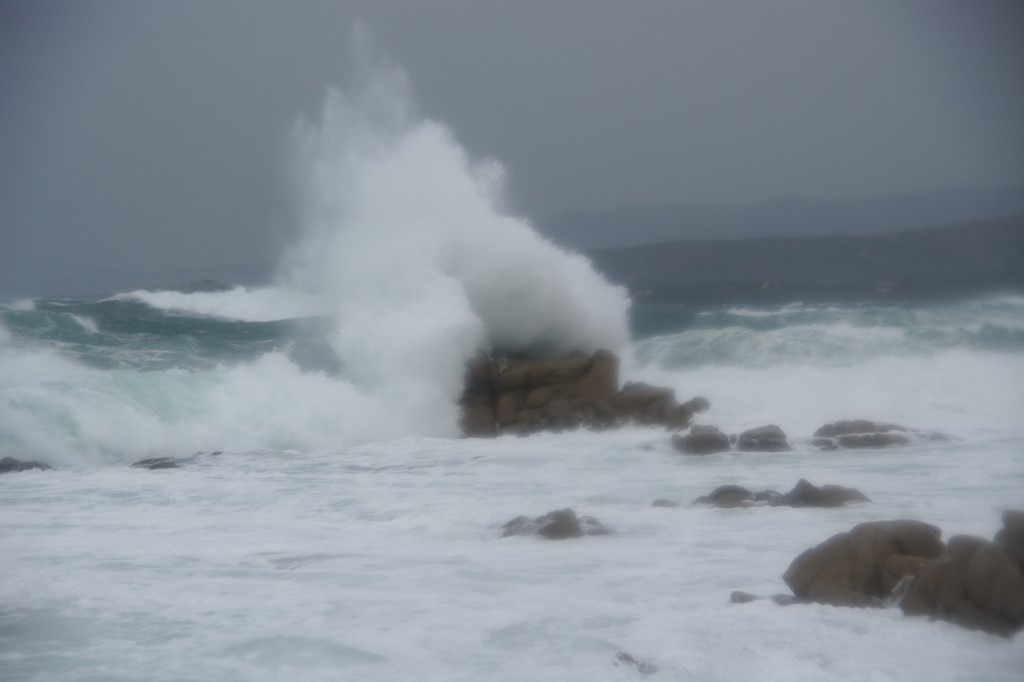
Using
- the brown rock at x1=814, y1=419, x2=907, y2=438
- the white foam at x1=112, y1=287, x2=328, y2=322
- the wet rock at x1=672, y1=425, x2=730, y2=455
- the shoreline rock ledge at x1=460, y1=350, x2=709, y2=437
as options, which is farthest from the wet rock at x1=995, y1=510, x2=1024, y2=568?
the white foam at x1=112, y1=287, x2=328, y2=322

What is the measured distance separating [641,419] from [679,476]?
371 cm

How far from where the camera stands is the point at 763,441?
13.1m

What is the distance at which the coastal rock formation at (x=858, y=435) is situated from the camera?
1294 cm

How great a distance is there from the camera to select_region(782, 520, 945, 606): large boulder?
18.8 feet

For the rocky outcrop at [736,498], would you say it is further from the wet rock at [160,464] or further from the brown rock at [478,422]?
the wet rock at [160,464]

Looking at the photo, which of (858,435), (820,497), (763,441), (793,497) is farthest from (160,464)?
(858,435)

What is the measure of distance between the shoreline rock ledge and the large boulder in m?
8.80

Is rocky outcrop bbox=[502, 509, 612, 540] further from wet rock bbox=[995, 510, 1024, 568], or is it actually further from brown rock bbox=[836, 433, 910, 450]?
brown rock bbox=[836, 433, 910, 450]

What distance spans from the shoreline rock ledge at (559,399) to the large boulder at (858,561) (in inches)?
346

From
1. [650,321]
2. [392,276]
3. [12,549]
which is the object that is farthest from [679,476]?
[650,321]

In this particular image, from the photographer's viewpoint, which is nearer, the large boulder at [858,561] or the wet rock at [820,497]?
the large boulder at [858,561]

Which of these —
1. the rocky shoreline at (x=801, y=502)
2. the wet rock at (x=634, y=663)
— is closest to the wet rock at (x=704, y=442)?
the rocky shoreline at (x=801, y=502)

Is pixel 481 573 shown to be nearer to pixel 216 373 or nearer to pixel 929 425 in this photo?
pixel 929 425

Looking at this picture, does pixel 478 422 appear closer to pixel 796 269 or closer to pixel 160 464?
pixel 160 464
